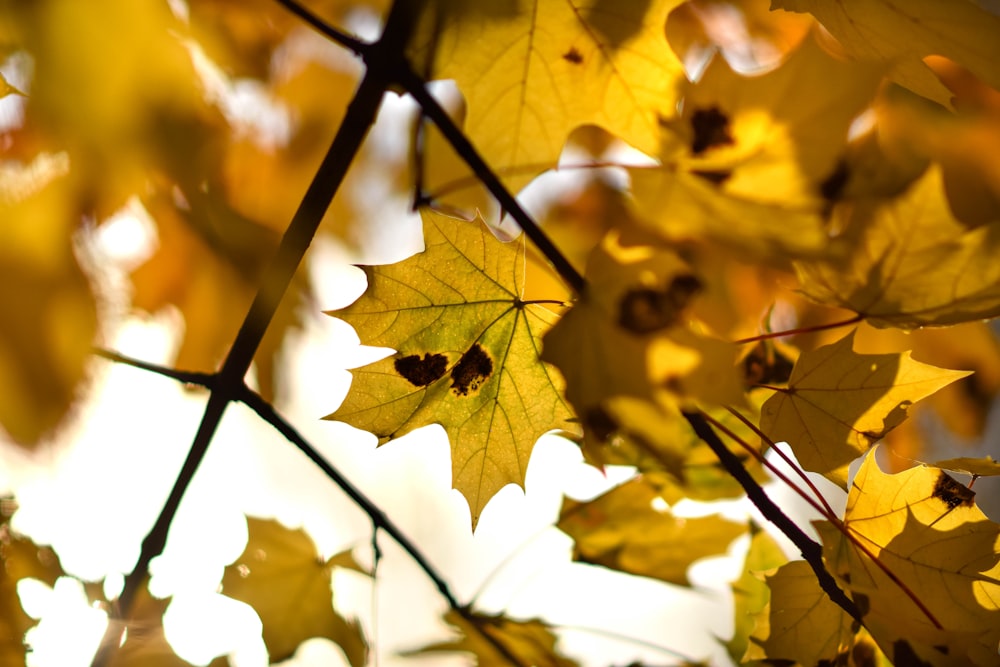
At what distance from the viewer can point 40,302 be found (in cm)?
103

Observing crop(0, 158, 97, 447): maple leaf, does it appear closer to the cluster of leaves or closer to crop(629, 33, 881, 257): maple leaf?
the cluster of leaves

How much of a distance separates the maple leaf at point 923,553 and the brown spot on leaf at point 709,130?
318mm

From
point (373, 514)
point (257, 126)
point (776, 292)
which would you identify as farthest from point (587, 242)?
point (373, 514)

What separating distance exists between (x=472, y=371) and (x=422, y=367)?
1.7 inches

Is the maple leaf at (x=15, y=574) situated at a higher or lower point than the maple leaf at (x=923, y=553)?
higher

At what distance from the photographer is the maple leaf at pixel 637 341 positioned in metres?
0.39

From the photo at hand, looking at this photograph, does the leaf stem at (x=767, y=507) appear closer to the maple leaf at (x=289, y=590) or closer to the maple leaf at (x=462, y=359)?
the maple leaf at (x=462, y=359)

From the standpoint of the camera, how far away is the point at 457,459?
59 cm

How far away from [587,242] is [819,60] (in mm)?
1161

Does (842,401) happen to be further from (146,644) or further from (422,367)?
(146,644)

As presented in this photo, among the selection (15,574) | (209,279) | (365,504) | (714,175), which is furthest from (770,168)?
(209,279)

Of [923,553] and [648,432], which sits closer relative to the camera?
[648,432]

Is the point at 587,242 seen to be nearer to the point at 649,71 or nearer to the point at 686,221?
the point at 649,71

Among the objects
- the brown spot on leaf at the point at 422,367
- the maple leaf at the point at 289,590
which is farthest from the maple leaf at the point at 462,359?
the maple leaf at the point at 289,590
